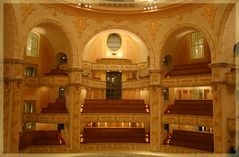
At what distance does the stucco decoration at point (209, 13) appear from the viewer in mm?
22531

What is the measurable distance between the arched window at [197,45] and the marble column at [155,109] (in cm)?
632

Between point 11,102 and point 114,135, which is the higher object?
point 11,102

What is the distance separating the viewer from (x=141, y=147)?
26.9 metres

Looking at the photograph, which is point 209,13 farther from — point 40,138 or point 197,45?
point 40,138

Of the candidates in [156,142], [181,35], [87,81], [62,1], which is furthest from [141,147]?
[62,1]

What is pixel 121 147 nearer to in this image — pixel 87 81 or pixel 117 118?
pixel 117 118

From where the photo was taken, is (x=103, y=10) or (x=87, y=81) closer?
(x=103, y=10)

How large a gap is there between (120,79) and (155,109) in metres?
8.18

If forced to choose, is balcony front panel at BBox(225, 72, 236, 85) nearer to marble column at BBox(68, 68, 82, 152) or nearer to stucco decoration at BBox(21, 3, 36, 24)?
marble column at BBox(68, 68, 82, 152)

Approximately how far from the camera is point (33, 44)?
29.7 metres

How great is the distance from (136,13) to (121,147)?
12.8m

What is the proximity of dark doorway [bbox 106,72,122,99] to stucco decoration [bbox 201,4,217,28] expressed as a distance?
1369cm

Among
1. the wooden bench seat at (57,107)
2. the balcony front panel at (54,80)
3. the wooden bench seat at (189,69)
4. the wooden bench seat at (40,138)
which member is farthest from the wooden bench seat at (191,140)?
the balcony front panel at (54,80)

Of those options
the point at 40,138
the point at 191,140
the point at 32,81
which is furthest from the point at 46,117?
the point at 191,140
